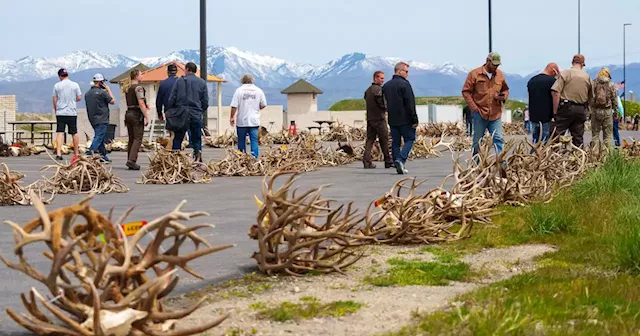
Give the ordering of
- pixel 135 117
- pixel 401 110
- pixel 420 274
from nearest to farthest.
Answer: pixel 420 274
pixel 401 110
pixel 135 117

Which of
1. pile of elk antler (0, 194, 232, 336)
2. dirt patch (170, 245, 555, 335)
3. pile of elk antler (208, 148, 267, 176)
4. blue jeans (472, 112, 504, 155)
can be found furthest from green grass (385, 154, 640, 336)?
pile of elk antler (208, 148, 267, 176)

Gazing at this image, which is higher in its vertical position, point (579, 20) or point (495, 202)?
point (579, 20)

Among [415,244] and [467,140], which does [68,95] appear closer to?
[467,140]

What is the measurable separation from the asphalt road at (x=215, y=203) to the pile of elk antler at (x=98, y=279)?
22.1 inches

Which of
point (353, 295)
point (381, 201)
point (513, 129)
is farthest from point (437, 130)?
point (353, 295)

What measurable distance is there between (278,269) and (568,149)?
284 inches

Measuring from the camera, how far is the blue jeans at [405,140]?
17453 millimetres

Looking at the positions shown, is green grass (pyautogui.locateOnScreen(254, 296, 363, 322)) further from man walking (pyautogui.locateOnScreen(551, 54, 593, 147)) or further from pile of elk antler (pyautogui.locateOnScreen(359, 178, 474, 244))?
man walking (pyautogui.locateOnScreen(551, 54, 593, 147))

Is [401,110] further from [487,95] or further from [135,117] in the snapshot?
[135,117]

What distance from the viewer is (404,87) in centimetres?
1759

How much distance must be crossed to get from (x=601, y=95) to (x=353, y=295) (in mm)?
13658

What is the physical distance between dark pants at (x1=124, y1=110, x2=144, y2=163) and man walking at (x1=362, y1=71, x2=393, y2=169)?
4.00m

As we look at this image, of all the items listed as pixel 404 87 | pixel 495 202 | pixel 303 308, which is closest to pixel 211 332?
pixel 303 308

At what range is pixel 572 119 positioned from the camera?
1675 cm
